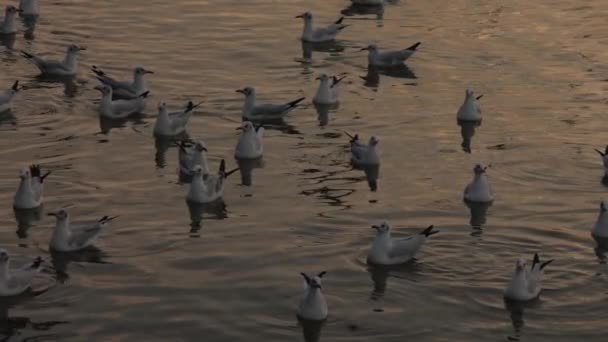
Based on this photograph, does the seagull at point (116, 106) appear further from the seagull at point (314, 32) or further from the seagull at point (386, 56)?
the seagull at point (314, 32)

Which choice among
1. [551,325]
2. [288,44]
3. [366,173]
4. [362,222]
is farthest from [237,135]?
[551,325]

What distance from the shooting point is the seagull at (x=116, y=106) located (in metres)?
29.1

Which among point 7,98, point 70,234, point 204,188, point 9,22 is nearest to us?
point 70,234

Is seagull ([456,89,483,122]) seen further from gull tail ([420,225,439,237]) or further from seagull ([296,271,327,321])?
seagull ([296,271,327,321])

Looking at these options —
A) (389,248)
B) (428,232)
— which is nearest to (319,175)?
(428,232)

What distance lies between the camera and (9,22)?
35.2 m

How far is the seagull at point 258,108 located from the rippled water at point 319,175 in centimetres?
42

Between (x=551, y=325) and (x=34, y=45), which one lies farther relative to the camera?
(x=34, y=45)

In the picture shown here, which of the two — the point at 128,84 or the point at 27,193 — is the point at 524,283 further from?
the point at 128,84

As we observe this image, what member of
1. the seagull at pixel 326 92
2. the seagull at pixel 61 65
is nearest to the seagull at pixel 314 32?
the seagull at pixel 326 92

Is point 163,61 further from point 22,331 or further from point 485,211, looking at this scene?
point 22,331

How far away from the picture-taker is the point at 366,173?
2598cm

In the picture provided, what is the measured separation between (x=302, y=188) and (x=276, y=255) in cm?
329

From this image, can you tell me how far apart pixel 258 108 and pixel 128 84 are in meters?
3.22
